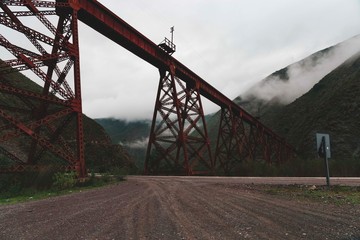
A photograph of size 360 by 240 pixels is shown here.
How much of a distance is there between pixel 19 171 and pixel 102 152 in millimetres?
42595

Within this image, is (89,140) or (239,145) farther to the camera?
(89,140)

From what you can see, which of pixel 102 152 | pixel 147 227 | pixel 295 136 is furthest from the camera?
pixel 295 136

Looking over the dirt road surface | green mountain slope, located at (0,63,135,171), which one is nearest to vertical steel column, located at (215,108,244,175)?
green mountain slope, located at (0,63,135,171)

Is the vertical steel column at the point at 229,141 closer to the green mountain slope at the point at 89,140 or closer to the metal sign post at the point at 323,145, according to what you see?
the green mountain slope at the point at 89,140

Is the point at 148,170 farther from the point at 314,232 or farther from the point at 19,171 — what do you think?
the point at 314,232

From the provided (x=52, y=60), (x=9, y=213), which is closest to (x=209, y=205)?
(x=9, y=213)

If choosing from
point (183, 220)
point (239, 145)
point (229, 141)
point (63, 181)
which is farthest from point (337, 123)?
point (183, 220)

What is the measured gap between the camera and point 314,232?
415cm

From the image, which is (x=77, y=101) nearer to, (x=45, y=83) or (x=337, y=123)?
(x=45, y=83)

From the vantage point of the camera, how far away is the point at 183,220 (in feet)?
16.6

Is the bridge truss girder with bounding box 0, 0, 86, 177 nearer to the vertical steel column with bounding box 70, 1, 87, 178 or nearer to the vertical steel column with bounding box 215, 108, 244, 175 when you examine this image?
the vertical steel column with bounding box 70, 1, 87, 178

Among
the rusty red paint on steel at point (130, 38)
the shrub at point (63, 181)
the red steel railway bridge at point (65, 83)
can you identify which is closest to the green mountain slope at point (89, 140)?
the red steel railway bridge at point (65, 83)

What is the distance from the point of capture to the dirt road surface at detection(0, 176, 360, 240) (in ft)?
13.6

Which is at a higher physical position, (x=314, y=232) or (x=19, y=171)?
(x=19, y=171)
